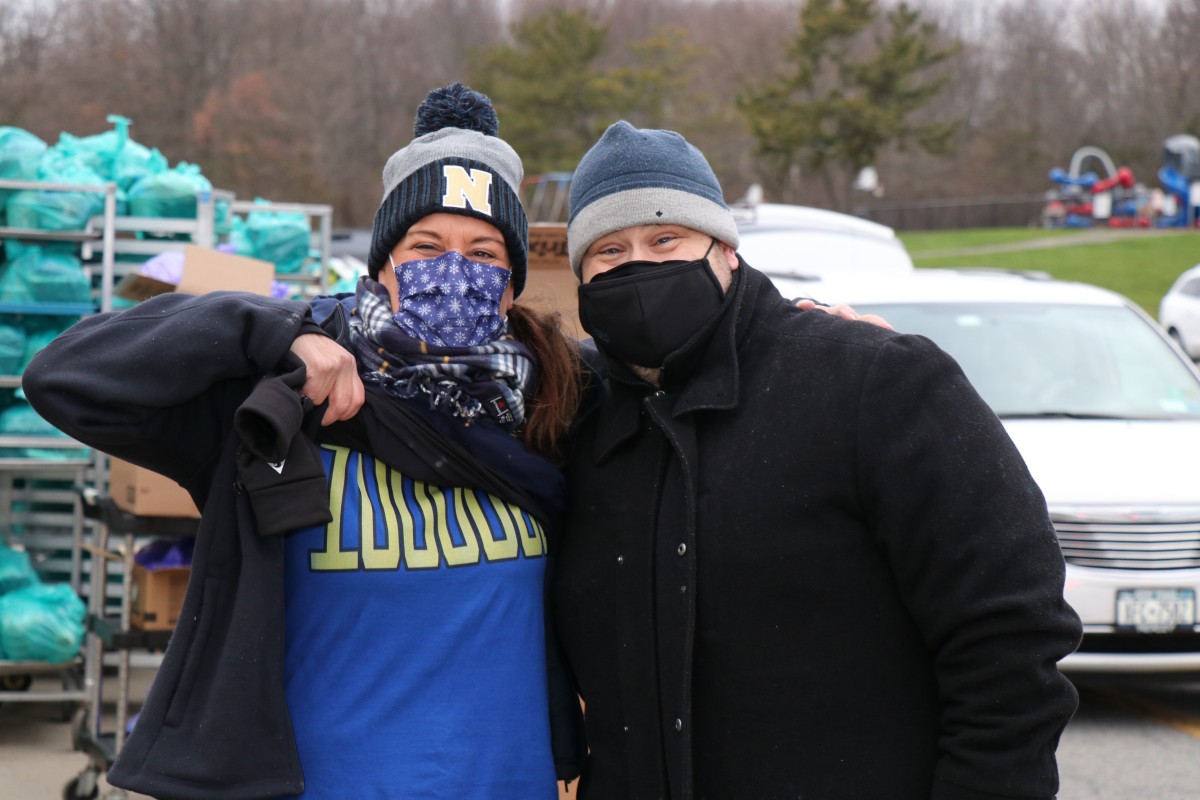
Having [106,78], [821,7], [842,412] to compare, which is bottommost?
[842,412]

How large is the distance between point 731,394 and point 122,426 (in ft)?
3.34

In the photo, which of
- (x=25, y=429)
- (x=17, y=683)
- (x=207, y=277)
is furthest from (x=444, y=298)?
(x=17, y=683)

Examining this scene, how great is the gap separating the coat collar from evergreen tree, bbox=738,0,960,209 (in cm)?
5471

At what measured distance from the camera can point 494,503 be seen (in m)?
2.48

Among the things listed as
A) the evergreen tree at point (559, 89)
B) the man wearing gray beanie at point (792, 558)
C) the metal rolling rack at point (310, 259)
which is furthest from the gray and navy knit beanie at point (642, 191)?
the evergreen tree at point (559, 89)

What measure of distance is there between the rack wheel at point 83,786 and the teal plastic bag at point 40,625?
79 cm

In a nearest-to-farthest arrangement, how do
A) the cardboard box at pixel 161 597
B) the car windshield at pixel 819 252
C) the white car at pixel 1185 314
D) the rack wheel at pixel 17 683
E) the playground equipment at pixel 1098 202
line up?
the cardboard box at pixel 161 597 < the rack wheel at pixel 17 683 < the car windshield at pixel 819 252 < the white car at pixel 1185 314 < the playground equipment at pixel 1098 202

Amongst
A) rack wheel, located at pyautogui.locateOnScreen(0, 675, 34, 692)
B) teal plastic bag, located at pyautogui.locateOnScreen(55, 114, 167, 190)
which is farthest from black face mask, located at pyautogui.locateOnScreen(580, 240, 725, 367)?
rack wheel, located at pyautogui.locateOnScreen(0, 675, 34, 692)

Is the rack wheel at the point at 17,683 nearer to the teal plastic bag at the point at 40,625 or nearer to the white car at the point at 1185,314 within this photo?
the teal plastic bag at the point at 40,625

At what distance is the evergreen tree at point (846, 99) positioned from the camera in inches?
2196

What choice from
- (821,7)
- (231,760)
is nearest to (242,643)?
(231,760)

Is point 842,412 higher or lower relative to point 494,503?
higher

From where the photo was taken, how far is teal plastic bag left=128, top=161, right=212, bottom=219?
6.37 m

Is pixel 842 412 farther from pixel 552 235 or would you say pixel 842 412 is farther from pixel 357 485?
pixel 552 235
